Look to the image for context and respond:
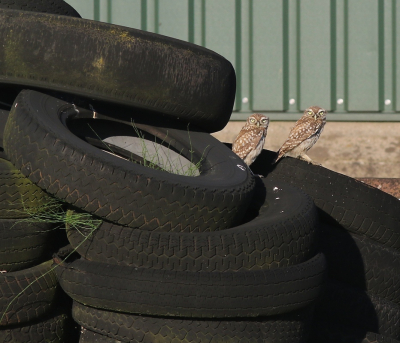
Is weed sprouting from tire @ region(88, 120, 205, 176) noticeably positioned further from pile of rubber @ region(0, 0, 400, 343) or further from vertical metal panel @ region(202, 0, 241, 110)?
vertical metal panel @ region(202, 0, 241, 110)

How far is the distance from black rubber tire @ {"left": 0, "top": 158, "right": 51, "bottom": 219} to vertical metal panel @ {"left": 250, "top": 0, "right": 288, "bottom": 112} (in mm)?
5465

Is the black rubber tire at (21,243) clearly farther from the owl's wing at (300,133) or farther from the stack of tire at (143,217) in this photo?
the owl's wing at (300,133)

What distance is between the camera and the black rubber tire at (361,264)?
3885 mm

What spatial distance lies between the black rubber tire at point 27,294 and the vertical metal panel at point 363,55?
6027 mm

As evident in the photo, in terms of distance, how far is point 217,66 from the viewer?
12.9ft

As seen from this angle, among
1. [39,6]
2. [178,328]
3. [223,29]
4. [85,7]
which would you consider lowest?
[178,328]

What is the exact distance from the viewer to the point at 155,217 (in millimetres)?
2971

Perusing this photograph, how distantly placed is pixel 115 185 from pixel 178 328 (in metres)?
0.70

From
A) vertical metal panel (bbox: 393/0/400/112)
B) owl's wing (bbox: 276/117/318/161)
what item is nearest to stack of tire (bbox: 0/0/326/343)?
owl's wing (bbox: 276/117/318/161)

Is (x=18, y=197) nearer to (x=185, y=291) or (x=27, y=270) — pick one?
(x=27, y=270)

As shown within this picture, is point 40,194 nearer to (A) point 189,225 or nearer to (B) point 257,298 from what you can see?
(A) point 189,225

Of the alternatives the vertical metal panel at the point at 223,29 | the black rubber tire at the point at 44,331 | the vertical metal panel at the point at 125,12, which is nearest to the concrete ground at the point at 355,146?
the vertical metal panel at the point at 223,29

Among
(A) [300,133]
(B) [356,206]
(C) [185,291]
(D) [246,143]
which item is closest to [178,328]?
(C) [185,291]

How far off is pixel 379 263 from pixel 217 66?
1.57m
